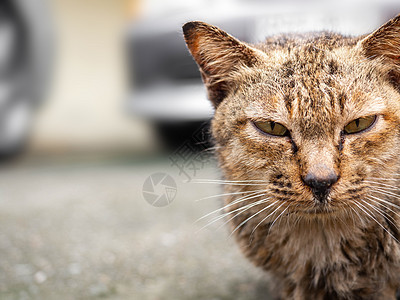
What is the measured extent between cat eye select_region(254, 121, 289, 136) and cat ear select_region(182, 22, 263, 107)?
307 millimetres

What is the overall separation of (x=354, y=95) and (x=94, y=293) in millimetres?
1587

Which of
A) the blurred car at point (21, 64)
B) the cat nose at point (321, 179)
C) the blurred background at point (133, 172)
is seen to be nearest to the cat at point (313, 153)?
the cat nose at point (321, 179)

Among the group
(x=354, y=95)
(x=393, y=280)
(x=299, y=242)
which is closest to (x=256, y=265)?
(x=299, y=242)

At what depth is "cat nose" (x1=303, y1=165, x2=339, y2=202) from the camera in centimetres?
176

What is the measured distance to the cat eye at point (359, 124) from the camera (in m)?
1.90

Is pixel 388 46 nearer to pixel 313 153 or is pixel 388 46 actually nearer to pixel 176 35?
pixel 313 153

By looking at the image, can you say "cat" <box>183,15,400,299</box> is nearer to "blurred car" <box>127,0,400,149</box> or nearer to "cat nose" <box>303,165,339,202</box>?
"cat nose" <box>303,165,339,202</box>

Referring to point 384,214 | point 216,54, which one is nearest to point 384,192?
point 384,214

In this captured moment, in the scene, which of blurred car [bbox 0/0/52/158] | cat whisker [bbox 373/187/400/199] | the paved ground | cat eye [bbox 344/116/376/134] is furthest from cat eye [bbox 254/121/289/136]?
blurred car [bbox 0/0/52/158]

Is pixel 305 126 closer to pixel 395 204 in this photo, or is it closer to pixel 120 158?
pixel 395 204

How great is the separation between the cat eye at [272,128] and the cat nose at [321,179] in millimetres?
244

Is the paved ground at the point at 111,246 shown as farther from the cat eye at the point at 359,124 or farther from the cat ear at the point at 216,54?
the cat eye at the point at 359,124

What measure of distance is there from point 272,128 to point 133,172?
10.0 ft

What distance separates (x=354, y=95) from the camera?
1.89m
